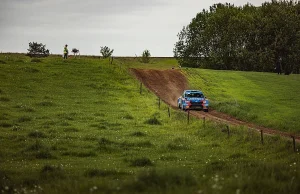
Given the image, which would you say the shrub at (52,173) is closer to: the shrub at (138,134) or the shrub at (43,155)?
the shrub at (43,155)

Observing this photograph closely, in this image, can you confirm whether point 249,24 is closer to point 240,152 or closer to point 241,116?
point 241,116

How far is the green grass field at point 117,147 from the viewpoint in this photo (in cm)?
1102

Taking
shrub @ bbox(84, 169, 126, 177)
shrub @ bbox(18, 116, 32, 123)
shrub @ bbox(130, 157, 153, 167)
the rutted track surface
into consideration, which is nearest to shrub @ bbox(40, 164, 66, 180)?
shrub @ bbox(84, 169, 126, 177)

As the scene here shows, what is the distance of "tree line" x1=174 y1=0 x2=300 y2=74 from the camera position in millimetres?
84688

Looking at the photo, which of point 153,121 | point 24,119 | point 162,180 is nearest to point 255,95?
point 153,121

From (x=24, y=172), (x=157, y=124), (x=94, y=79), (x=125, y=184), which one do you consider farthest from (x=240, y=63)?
(x=125, y=184)

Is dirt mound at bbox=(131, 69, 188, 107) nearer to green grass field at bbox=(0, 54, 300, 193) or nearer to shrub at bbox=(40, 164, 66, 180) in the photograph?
green grass field at bbox=(0, 54, 300, 193)

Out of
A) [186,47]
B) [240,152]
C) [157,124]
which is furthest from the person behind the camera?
[186,47]

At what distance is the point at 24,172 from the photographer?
1803 centimetres

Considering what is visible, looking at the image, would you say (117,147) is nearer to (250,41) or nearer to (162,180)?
(162,180)

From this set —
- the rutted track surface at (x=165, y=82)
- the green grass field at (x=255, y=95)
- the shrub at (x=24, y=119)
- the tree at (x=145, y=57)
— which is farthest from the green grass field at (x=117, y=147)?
the tree at (x=145, y=57)

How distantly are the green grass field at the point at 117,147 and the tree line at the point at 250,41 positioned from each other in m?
35.0

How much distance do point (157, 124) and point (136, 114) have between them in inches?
182

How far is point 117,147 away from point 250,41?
2638 inches
